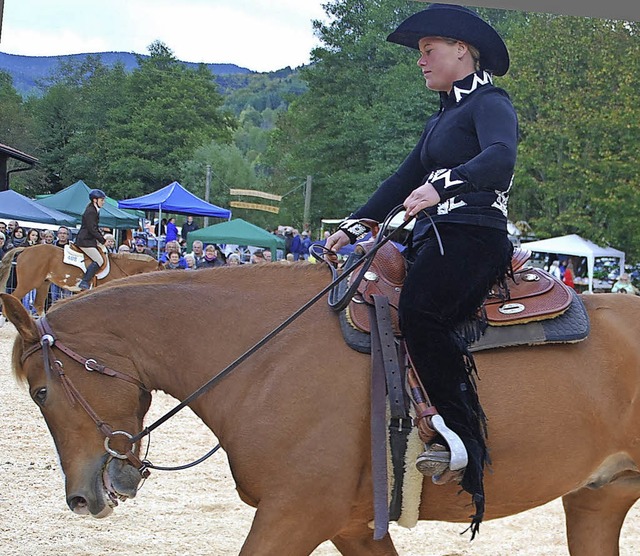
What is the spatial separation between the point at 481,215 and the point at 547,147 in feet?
78.2

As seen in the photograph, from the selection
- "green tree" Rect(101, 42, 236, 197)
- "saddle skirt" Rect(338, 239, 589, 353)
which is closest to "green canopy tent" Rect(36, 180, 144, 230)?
"saddle skirt" Rect(338, 239, 589, 353)

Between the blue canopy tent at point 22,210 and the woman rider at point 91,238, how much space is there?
200 inches

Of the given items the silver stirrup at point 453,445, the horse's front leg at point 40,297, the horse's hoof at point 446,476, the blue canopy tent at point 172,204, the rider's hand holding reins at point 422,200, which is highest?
the rider's hand holding reins at point 422,200

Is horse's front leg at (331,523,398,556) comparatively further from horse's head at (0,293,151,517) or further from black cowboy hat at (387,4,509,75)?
black cowboy hat at (387,4,509,75)

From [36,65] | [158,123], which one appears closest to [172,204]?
[158,123]

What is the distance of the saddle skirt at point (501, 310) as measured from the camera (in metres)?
2.67

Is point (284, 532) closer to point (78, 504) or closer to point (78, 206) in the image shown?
point (78, 504)

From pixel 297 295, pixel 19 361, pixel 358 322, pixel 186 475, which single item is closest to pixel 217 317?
pixel 297 295

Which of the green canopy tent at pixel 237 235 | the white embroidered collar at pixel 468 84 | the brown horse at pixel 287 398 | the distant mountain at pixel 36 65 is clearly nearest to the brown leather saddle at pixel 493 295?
the brown horse at pixel 287 398

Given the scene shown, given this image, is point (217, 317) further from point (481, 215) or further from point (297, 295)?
point (481, 215)

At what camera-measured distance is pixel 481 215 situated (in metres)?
2.75

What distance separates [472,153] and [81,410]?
1.62m

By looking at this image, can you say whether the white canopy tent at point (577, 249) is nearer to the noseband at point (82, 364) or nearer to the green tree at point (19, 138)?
the noseband at point (82, 364)

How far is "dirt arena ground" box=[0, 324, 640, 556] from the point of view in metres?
4.26
